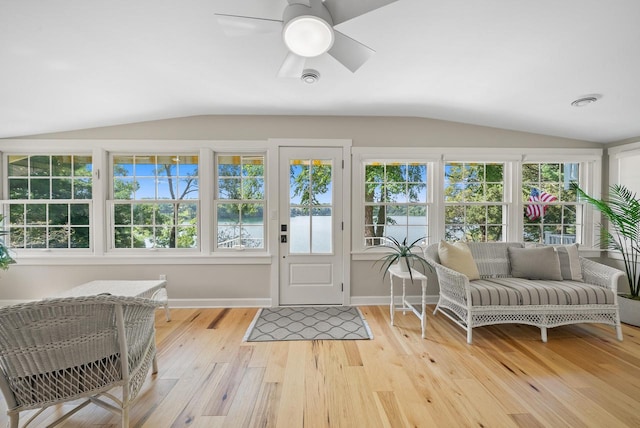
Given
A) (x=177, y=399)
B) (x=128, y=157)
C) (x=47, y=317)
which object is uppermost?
(x=128, y=157)

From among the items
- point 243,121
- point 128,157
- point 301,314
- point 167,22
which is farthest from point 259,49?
point 301,314

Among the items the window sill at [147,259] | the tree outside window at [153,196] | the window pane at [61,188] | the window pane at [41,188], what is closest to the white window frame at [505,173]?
the window sill at [147,259]

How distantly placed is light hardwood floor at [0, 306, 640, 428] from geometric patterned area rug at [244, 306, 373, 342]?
0.11 m

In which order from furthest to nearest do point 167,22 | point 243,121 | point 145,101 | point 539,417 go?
point 243,121 < point 145,101 < point 167,22 < point 539,417

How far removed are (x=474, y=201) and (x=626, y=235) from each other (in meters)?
1.60

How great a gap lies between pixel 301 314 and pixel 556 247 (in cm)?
300

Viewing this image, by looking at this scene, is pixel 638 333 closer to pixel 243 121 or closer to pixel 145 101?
pixel 243 121

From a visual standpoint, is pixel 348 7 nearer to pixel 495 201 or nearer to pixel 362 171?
pixel 362 171

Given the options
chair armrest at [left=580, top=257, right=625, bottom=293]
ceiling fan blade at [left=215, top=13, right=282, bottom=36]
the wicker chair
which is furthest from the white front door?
chair armrest at [left=580, top=257, right=625, bottom=293]

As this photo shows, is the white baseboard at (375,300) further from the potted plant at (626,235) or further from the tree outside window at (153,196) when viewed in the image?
the tree outside window at (153,196)

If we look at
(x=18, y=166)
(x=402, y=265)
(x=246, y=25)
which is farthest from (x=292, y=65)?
(x=18, y=166)

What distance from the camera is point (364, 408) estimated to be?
5.43 ft

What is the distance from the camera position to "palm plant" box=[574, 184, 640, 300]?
289cm

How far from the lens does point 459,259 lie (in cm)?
283
